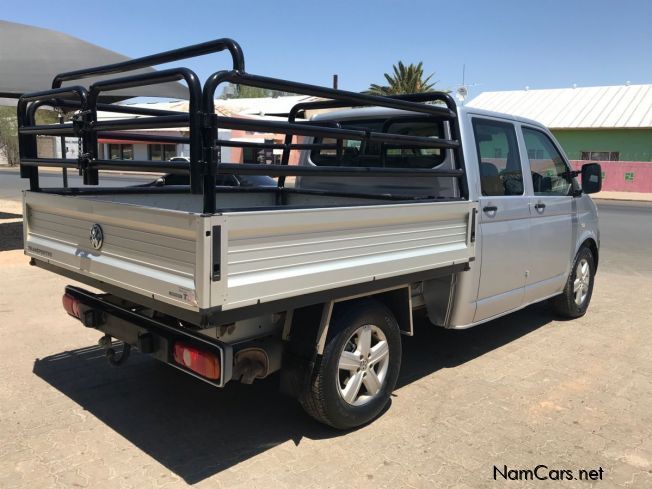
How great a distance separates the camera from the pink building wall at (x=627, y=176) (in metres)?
31.2

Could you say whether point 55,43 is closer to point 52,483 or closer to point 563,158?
point 563,158

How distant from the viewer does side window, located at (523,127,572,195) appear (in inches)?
206

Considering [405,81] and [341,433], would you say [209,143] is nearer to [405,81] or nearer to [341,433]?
[341,433]

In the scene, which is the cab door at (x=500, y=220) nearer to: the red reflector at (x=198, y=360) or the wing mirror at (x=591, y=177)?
the wing mirror at (x=591, y=177)

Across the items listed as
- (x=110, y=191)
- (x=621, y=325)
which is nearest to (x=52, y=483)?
(x=110, y=191)

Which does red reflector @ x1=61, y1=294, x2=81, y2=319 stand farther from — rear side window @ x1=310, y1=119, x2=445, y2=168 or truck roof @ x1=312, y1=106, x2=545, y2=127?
truck roof @ x1=312, y1=106, x2=545, y2=127

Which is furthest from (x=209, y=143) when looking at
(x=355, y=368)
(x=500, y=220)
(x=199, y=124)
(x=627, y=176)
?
(x=627, y=176)

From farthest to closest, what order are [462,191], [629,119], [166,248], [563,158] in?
[629,119]
[563,158]
[462,191]
[166,248]

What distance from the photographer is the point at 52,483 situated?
118 inches

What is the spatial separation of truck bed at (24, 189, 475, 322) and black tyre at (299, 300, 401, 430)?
284 mm

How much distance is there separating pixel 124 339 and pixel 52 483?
2.79 feet

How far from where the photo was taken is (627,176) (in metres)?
31.8

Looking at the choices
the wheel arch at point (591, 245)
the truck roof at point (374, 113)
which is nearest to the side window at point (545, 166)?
the truck roof at point (374, 113)

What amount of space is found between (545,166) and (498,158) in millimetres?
962
